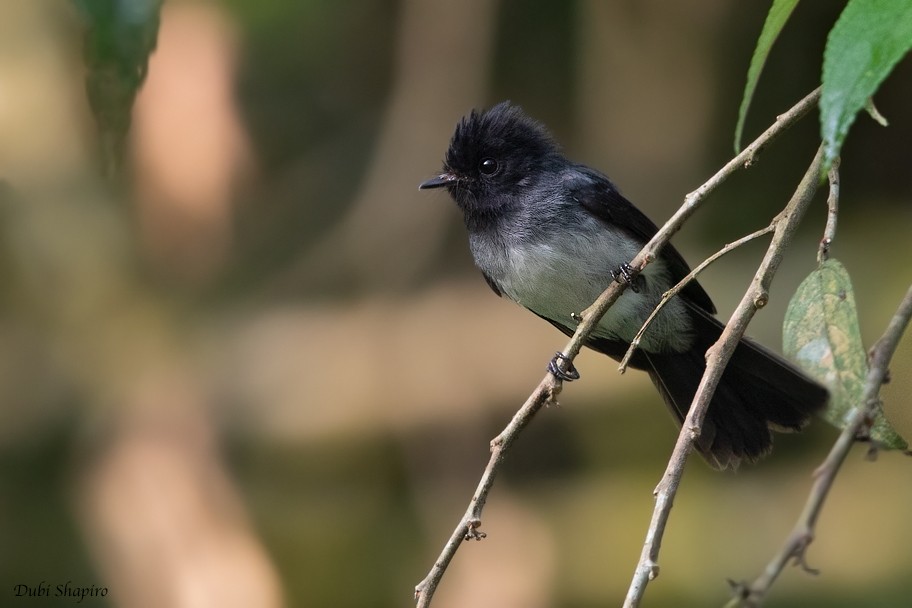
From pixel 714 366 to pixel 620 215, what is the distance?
167cm

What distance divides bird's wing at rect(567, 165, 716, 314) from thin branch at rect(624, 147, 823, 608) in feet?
4.74

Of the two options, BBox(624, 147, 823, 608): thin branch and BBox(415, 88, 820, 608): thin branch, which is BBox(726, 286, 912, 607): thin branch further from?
BBox(415, 88, 820, 608): thin branch

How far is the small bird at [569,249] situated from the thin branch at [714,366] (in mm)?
1174

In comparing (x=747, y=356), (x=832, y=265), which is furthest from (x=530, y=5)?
(x=832, y=265)

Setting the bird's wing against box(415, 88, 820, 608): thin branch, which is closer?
box(415, 88, 820, 608): thin branch

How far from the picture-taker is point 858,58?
0.99 meters

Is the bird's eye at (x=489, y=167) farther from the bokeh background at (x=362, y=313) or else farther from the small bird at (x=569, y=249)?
the bokeh background at (x=362, y=313)

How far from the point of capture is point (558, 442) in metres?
5.61

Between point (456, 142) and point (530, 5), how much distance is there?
2578 mm

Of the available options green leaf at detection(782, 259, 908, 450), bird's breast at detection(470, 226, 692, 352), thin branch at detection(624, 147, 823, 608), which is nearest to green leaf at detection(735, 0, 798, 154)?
thin branch at detection(624, 147, 823, 608)

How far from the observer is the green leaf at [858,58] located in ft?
3.16

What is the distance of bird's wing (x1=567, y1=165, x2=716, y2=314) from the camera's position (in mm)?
3115

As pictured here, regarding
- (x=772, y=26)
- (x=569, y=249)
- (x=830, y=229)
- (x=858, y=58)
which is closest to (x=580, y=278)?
(x=569, y=249)

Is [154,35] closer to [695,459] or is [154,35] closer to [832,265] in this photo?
[832,265]
